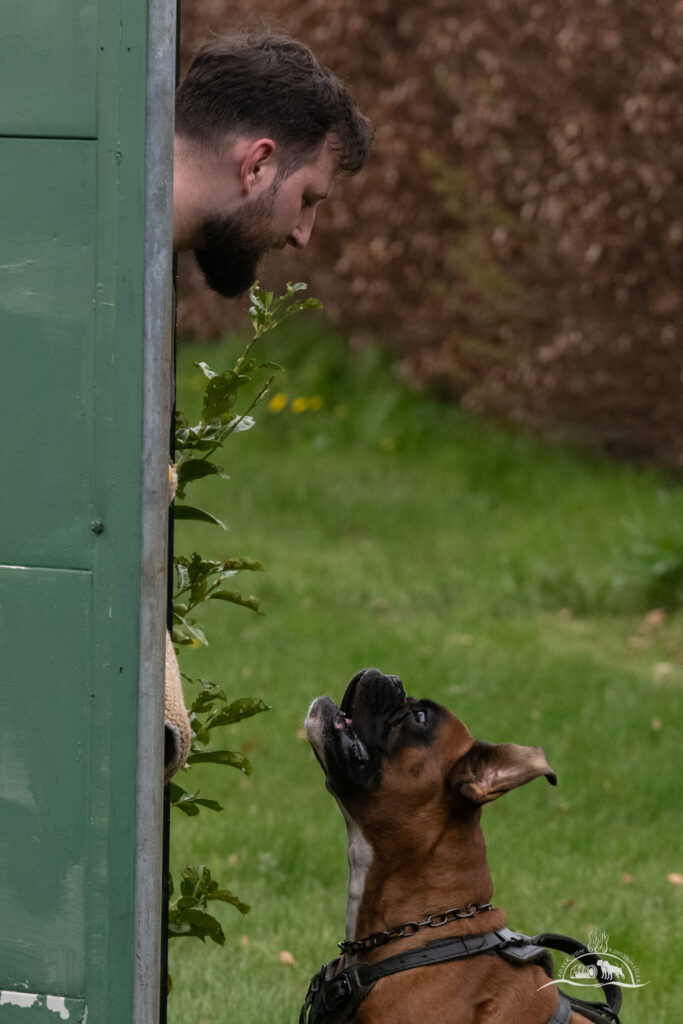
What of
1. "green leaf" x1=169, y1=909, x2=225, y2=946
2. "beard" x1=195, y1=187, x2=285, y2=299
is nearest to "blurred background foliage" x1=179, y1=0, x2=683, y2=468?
"beard" x1=195, y1=187, x2=285, y2=299

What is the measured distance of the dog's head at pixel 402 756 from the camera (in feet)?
11.0

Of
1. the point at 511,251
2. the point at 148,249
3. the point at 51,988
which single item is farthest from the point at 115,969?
the point at 511,251

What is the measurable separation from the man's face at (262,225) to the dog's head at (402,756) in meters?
1.09

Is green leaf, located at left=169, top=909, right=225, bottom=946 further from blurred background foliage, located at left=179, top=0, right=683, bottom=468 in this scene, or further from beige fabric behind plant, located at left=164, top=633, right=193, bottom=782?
blurred background foliage, located at left=179, top=0, right=683, bottom=468

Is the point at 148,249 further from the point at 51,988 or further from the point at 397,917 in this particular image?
the point at 397,917

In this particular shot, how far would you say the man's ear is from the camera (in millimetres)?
3174

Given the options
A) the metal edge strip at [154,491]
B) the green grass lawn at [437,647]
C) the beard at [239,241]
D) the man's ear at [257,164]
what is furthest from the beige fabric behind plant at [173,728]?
the green grass lawn at [437,647]

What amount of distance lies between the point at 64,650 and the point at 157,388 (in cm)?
49

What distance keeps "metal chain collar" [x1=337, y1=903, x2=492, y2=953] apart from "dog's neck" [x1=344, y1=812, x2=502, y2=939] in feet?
0.06

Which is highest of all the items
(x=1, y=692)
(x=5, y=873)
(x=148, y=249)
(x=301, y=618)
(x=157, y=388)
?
(x=301, y=618)

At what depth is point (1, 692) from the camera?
8.52 ft

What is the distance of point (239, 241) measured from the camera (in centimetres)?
324

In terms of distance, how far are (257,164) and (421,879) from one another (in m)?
1.68

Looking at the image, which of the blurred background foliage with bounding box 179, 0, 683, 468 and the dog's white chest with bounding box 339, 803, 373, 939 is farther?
the blurred background foliage with bounding box 179, 0, 683, 468
